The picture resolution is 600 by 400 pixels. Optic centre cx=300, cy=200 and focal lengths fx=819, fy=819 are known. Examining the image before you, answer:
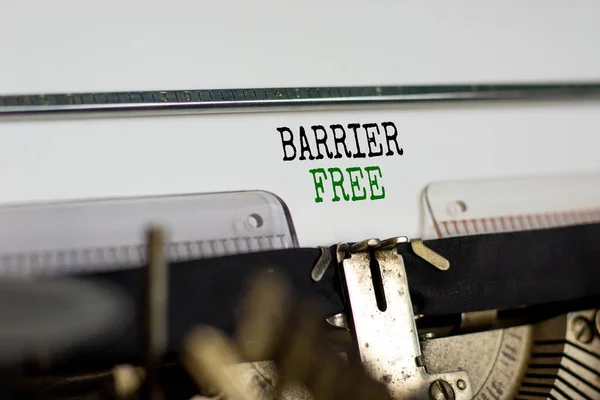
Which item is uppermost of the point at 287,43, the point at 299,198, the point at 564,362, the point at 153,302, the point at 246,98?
the point at 287,43

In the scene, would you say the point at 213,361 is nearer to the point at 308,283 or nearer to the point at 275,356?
the point at 275,356

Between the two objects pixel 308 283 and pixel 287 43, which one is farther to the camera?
pixel 287 43

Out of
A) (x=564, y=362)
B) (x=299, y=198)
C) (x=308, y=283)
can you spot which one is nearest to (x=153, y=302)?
(x=308, y=283)

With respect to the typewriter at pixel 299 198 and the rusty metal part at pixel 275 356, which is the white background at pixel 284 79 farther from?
the rusty metal part at pixel 275 356

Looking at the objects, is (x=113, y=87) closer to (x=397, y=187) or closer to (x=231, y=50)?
(x=231, y=50)

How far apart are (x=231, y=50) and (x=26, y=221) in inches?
17.3

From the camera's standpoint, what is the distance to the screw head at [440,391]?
43.5 inches

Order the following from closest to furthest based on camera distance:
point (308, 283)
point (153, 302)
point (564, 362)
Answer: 1. point (153, 302)
2. point (308, 283)
3. point (564, 362)

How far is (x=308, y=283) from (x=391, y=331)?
0.13 m

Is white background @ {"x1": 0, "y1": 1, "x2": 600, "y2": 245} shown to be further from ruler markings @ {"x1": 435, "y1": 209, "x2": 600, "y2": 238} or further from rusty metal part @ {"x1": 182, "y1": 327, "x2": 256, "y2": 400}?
rusty metal part @ {"x1": 182, "y1": 327, "x2": 256, "y2": 400}

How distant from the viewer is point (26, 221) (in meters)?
1.03

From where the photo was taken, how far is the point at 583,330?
1.26m

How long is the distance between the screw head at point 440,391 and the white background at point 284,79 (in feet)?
0.84

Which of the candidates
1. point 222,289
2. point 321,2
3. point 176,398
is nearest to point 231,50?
point 321,2
